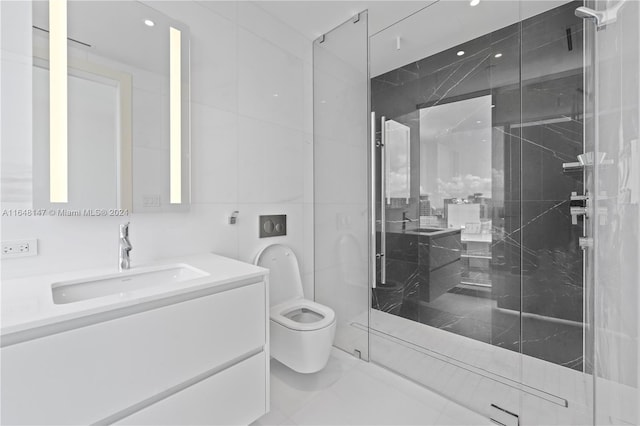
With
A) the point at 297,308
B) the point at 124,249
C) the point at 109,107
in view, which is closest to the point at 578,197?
the point at 297,308

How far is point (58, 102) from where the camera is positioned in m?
1.19

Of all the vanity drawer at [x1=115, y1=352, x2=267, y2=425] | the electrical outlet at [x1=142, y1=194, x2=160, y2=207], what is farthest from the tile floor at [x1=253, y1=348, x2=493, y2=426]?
the electrical outlet at [x1=142, y1=194, x2=160, y2=207]

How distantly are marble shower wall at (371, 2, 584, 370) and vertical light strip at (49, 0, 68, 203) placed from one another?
7.26ft

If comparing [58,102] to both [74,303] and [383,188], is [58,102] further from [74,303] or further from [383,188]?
[383,188]

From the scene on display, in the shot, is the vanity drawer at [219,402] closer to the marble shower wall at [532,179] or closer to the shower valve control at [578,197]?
the marble shower wall at [532,179]

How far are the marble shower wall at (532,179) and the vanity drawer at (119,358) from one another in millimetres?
1701

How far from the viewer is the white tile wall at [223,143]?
1128 mm

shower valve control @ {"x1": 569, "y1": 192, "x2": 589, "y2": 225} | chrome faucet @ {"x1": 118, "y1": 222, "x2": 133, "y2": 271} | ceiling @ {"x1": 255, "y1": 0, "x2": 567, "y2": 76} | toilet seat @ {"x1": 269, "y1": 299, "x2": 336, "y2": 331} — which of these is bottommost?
toilet seat @ {"x1": 269, "y1": 299, "x2": 336, "y2": 331}

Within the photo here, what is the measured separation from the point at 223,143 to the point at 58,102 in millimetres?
761

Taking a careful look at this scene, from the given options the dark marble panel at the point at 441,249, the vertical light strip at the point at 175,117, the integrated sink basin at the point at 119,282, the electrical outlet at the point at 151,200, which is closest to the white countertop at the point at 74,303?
the integrated sink basin at the point at 119,282

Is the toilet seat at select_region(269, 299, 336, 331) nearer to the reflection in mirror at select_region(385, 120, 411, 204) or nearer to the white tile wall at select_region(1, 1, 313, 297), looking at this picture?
the white tile wall at select_region(1, 1, 313, 297)

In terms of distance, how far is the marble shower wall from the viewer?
1.71m

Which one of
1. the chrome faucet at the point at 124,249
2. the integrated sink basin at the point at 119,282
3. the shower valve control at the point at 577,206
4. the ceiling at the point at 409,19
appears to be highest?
the ceiling at the point at 409,19

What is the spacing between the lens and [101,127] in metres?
1.31
